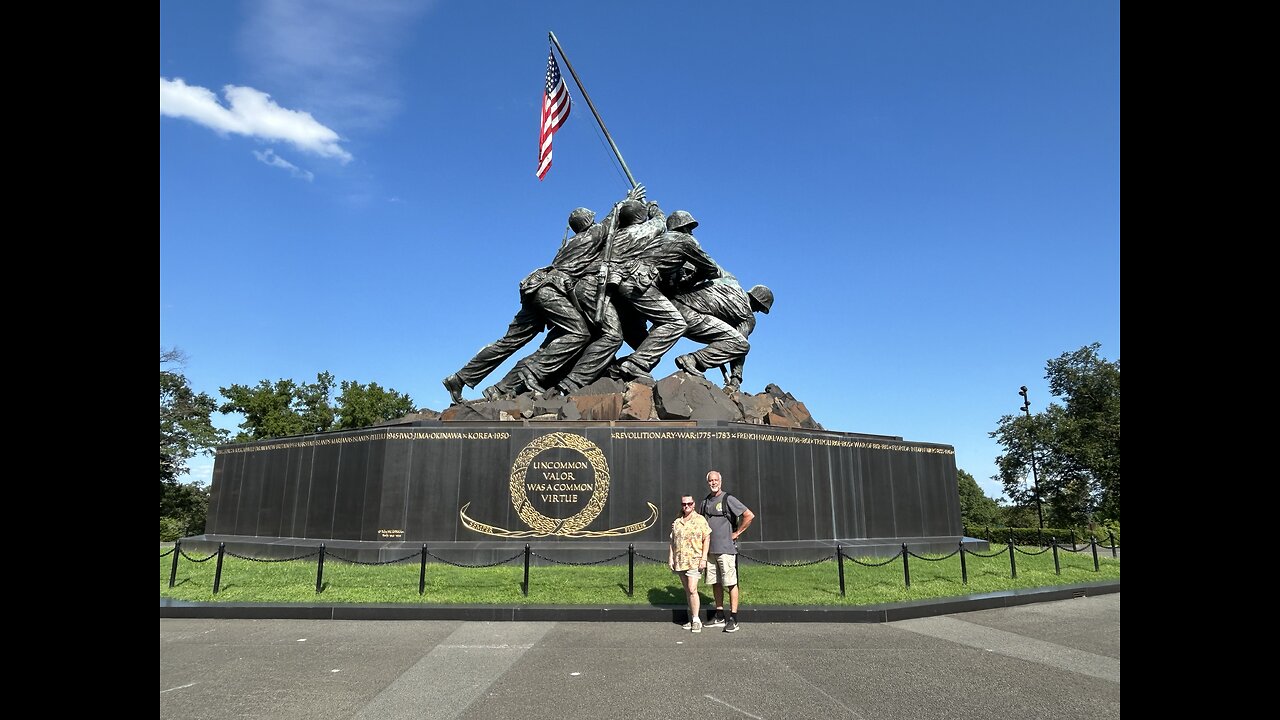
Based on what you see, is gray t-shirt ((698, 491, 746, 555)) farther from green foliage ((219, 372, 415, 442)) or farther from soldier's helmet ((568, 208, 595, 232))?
green foliage ((219, 372, 415, 442))

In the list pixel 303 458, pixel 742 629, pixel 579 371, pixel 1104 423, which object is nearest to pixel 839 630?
pixel 742 629

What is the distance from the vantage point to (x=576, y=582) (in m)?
10.3

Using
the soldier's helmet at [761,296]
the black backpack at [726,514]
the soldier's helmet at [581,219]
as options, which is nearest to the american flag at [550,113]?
the soldier's helmet at [581,219]

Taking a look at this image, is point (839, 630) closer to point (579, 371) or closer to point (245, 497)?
point (579, 371)

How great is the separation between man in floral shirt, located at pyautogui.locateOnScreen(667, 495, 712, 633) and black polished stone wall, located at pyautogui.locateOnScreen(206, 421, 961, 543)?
16.2ft

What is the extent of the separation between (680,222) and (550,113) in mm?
4982

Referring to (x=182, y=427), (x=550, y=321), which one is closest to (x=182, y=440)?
(x=182, y=427)

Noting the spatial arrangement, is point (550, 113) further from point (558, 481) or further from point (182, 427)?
point (182, 427)

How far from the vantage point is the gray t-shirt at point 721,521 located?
8.08 meters
